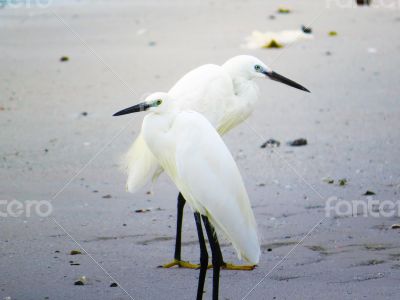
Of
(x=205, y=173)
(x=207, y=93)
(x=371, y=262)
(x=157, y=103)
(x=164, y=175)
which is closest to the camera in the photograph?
(x=205, y=173)

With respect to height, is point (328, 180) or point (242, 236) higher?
point (242, 236)

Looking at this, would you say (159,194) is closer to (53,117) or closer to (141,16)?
(53,117)

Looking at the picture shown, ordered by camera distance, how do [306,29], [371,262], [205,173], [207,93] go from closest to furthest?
1. [205,173]
2. [371,262]
3. [207,93]
4. [306,29]

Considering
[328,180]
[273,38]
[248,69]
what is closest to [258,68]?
[248,69]

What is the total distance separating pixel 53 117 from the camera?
7664 mm

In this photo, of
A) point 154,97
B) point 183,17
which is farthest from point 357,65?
point 154,97

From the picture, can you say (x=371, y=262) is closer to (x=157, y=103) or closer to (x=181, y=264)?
(x=181, y=264)

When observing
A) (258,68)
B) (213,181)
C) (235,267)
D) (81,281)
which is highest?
(258,68)

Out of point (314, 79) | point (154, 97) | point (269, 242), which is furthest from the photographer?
point (314, 79)

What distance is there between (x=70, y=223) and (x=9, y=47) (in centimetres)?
523

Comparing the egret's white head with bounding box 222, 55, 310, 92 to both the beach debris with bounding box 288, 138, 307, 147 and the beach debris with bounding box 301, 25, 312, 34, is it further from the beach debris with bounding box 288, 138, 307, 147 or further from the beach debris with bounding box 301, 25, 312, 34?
the beach debris with bounding box 301, 25, 312, 34

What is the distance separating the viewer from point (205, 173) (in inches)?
164

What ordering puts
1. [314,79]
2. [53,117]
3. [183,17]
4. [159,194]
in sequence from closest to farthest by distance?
[159,194] → [53,117] → [314,79] → [183,17]

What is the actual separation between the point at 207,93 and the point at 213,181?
1.17 meters
